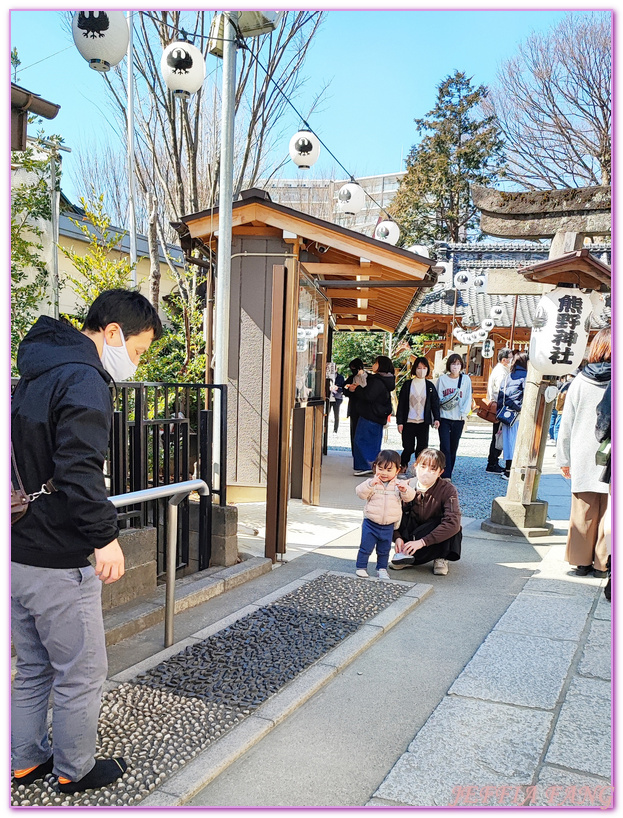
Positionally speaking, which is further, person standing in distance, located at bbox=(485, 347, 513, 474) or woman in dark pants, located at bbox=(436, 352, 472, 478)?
person standing in distance, located at bbox=(485, 347, 513, 474)

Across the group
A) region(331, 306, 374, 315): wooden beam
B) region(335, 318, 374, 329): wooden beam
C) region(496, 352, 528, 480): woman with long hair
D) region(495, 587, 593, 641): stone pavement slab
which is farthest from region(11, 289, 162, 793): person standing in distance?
region(335, 318, 374, 329): wooden beam

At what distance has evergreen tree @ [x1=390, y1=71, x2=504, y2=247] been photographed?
94.6 ft

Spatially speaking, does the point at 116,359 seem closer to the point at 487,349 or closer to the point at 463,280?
the point at 487,349

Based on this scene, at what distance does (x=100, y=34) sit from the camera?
5.87m

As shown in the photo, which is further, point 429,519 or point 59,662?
point 429,519

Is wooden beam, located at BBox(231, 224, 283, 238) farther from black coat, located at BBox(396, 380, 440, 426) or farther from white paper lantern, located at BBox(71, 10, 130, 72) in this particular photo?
black coat, located at BBox(396, 380, 440, 426)

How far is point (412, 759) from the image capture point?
2.76 m

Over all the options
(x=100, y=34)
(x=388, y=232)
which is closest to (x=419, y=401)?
(x=388, y=232)

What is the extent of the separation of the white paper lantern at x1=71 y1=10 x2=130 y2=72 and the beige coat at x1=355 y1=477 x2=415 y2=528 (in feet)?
15.1

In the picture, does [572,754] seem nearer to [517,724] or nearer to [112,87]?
[517,724]

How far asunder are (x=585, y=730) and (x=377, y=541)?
96.3 inches

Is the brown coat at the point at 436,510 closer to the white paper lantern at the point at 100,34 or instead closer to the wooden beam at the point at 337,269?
the wooden beam at the point at 337,269

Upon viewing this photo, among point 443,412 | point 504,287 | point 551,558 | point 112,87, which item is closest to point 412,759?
point 551,558

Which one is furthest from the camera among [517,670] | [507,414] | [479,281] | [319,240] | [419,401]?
[479,281]
